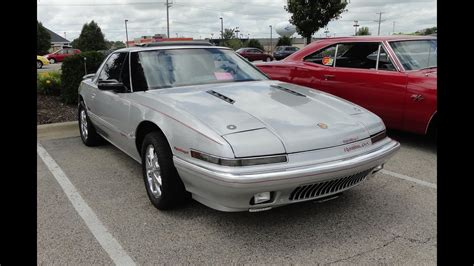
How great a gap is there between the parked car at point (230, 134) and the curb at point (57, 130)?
2.59 meters

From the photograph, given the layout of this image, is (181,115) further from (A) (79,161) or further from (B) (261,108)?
(A) (79,161)

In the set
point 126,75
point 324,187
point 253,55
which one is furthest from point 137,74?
point 253,55

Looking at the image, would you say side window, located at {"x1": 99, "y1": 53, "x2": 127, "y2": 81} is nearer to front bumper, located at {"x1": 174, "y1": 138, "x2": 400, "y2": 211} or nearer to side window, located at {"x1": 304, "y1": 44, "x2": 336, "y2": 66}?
front bumper, located at {"x1": 174, "y1": 138, "x2": 400, "y2": 211}

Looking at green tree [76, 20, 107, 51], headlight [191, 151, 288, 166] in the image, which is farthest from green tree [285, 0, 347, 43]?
green tree [76, 20, 107, 51]

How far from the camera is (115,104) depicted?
14.5 ft

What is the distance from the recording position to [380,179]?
14.0ft

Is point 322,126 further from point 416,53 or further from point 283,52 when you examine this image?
point 283,52

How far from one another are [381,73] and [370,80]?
0.56 feet

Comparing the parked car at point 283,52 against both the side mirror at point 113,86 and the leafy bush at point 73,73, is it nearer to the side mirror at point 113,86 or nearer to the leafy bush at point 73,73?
the leafy bush at point 73,73

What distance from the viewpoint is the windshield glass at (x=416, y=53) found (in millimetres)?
5492

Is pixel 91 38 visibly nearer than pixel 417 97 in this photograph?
No

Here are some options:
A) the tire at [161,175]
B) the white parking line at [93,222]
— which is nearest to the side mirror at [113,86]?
the tire at [161,175]
